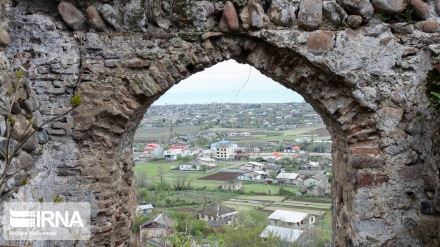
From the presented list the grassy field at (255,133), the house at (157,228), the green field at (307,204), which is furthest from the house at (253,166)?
the house at (157,228)

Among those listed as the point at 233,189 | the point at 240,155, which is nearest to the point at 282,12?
the point at 233,189

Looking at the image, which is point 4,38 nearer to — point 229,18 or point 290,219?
point 229,18

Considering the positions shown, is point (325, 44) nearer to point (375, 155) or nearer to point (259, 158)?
point (375, 155)

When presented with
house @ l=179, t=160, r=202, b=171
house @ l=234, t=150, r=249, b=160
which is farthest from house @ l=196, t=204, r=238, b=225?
house @ l=234, t=150, r=249, b=160

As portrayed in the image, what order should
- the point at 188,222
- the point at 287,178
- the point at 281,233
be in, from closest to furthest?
the point at 188,222 < the point at 281,233 < the point at 287,178

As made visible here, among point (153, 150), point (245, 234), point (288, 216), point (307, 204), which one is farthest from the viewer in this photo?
point (153, 150)

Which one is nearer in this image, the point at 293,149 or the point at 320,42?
the point at 320,42

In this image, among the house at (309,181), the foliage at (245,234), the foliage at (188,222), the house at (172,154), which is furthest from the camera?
the house at (172,154)

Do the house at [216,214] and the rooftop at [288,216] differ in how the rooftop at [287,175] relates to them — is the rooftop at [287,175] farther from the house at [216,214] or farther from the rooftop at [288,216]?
the house at [216,214]
